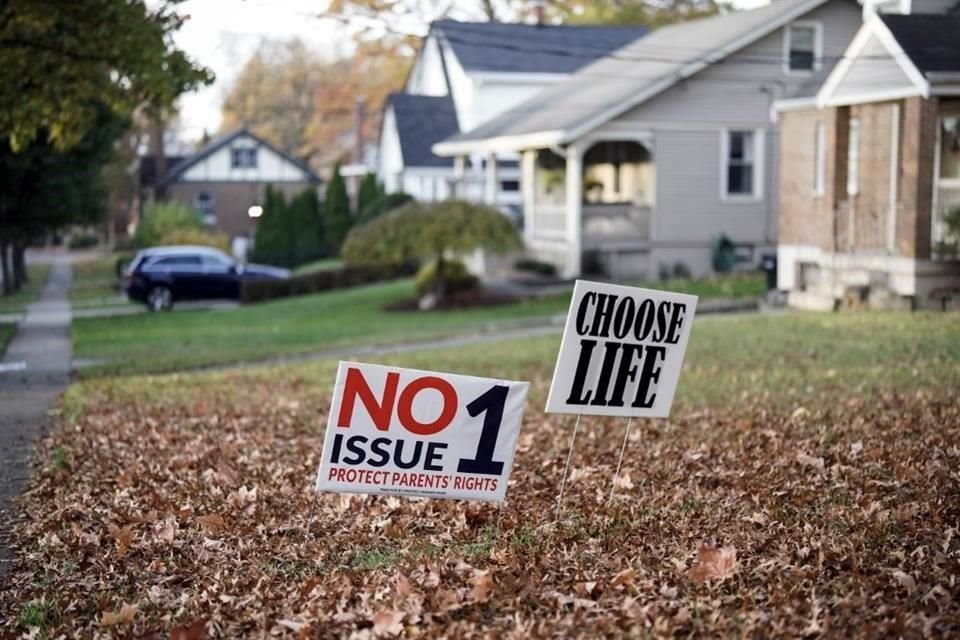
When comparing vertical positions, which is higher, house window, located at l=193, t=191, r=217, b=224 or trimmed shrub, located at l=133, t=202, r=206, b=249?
house window, located at l=193, t=191, r=217, b=224

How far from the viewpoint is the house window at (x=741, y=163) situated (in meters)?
32.2

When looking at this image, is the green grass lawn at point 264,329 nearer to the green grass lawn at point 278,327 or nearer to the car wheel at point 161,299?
the green grass lawn at point 278,327

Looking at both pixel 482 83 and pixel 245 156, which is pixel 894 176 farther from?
pixel 245 156

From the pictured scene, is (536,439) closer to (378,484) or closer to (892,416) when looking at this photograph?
(892,416)

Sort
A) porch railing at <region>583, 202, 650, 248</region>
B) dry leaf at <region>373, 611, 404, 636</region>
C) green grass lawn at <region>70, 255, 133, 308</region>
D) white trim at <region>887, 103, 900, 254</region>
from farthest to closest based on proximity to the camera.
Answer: green grass lawn at <region>70, 255, 133, 308</region> < porch railing at <region>583, 202, 650, 248</region> < white trim at <region>887, 103, 900, 254</region> < dry leaf at <region>373, 611, 404, 636</region>

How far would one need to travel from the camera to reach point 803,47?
32156mm

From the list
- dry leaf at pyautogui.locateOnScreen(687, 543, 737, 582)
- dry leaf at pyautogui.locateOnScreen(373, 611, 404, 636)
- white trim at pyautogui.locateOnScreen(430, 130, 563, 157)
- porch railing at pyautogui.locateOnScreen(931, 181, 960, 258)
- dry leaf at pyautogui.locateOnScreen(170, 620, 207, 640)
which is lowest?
dry leaf at pyautogui.locateOnScreen(170, 620, 207, 640)

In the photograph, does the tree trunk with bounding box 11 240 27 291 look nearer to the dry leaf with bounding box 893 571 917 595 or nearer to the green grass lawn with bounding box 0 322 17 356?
the green grass lawn with bounding box 0 322 17 356

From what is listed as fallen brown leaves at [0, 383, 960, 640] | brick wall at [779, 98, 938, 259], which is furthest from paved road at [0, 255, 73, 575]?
brick wall at [779, 98, 938, 259]

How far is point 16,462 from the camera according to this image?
1137 centimetres

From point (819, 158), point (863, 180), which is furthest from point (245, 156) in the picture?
point (863, 180)

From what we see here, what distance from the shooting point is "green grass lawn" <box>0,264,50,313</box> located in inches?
1539

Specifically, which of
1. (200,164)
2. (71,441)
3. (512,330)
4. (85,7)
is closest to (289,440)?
(71,441)

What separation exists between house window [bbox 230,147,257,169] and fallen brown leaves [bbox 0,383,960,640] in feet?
161
